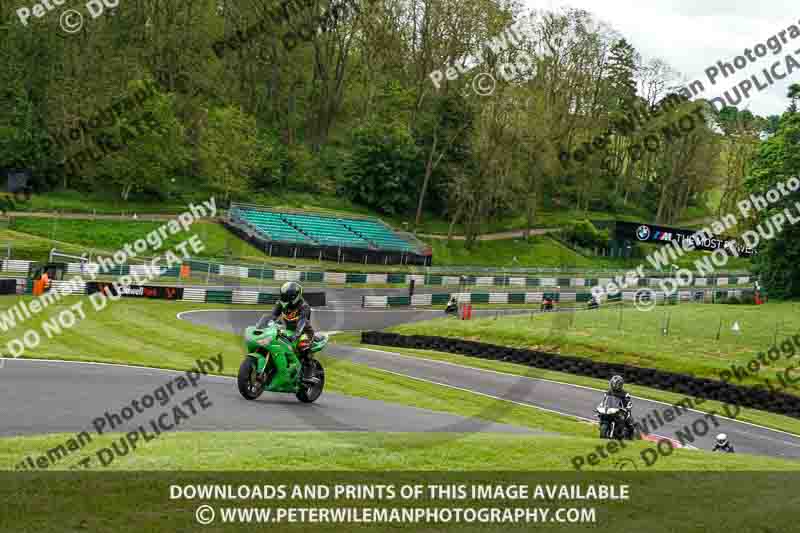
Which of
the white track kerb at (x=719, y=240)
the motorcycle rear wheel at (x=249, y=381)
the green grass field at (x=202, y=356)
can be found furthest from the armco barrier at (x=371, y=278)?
the motorcycle rear wheel at (x=249, y=381)

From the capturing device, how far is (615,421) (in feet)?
53.5

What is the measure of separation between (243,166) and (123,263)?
23.4 metres

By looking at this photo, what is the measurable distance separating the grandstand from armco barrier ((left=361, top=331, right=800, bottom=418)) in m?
26.0

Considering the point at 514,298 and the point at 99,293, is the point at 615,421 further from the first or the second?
the point at 514,298

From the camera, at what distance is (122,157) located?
61125mm

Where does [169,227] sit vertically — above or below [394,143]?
below

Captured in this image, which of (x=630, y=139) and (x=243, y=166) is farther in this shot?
(x=630, y=139)

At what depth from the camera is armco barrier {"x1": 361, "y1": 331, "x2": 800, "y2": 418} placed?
27.4 metres

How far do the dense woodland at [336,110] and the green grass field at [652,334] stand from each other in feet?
78.7

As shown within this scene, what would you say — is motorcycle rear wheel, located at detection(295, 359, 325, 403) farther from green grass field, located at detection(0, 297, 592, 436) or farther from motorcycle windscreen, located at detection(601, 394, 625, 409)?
motorcycle windscreen, located at detection(601, 394, 625, 409)

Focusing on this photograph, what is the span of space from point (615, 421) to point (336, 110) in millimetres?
78759

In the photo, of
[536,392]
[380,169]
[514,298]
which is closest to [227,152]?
[380,169]

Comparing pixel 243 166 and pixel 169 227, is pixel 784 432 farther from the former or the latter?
pixel 243 166

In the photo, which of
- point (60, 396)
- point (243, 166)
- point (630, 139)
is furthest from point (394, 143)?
point (60, 396)
